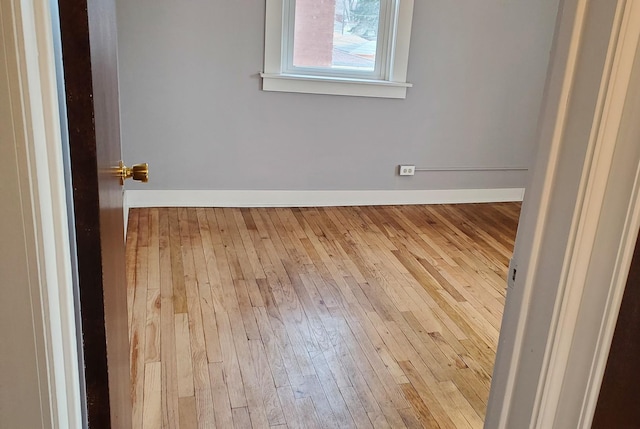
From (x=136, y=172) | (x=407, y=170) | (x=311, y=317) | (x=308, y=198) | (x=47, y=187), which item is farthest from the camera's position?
(x=407, y=170)

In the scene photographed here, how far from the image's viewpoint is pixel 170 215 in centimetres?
368

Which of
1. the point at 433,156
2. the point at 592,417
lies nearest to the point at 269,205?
the point at 433,156

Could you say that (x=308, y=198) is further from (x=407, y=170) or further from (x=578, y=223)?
(x=578, y=223)

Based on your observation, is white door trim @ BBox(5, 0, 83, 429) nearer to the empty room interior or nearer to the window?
the empty room interior

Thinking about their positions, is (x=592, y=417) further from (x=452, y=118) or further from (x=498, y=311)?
(x=452, y=118)

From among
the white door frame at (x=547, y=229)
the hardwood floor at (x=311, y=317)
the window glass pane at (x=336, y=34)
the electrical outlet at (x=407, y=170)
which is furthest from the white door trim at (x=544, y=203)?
the electrical outlet at (x=407, y=170)

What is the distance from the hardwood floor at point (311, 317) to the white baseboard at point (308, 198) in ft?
0.30

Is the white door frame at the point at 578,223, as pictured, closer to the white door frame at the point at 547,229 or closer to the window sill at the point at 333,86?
the white door frame at the point at 547,229

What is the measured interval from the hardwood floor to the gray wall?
36 cm

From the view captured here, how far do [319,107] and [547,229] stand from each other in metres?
2.96

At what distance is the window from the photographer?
3664mm

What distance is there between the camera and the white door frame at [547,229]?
684 millimetres

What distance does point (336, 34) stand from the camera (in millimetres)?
3793

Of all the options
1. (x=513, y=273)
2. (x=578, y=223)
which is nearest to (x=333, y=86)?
(x=513, y=273)
